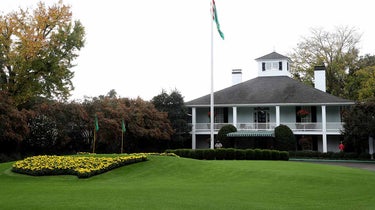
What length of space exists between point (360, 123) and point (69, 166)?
2579cm

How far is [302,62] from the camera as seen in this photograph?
2228 inches

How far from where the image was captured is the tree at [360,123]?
3500cm

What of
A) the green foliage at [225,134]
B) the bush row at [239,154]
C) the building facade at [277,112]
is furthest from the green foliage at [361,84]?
the bush row at [239,154]

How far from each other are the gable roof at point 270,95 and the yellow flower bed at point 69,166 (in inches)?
988

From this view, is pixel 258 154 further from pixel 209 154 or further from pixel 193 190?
pixel 193 190

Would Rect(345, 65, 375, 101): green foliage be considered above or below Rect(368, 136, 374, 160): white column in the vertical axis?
above

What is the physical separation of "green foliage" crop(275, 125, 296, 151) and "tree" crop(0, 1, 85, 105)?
19.0 m

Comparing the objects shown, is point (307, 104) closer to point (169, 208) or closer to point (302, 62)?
point (302, 62)

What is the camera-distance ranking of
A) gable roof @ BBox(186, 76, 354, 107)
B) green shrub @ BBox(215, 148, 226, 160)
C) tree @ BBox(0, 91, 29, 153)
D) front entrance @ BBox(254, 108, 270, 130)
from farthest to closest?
front entrance @ BBox(254, 108, 270, 130)
gable roof @ BBox(186, 76, 354, 107)
green shrub @ BBox(215, 148, 226, 160)
tree @ BBox(0, 91, 29, 153)

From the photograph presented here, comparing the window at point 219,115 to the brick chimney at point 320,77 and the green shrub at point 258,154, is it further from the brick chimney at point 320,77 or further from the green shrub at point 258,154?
the green shrub at point 258,154

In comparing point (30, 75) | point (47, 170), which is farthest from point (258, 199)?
point (30, 75)

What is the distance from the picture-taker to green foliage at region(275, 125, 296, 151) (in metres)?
39.5

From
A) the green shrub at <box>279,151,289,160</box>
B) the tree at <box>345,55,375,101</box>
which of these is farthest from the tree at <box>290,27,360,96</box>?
the green shrub at <box>279,151,289,160</box>

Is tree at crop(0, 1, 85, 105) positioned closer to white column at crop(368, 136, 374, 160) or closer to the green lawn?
the green lawn
